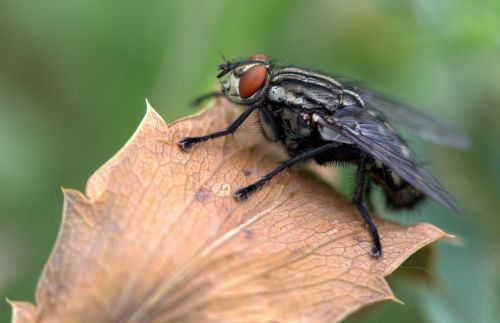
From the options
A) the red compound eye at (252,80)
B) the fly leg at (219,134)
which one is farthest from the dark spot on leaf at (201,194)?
the red compound eye at (252,80)

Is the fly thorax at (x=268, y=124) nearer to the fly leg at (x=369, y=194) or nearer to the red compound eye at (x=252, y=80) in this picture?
the red compound eye at (x=252, y=80)

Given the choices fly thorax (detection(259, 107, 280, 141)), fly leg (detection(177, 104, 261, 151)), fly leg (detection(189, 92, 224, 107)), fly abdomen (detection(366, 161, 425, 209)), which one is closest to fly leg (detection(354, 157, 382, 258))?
fly abdomen (detection(366, 161, 425, 209))

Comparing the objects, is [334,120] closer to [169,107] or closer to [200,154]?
[200,154]

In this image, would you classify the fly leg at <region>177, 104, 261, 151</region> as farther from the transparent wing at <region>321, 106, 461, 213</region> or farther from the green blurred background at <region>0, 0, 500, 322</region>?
the green blurred background at <region>0, 0, 500, 322</region>

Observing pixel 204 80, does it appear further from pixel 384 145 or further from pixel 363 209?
pixel 363 209

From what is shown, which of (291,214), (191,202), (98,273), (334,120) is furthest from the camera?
(334,120)

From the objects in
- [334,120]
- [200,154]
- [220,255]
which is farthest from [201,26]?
[220,255]
